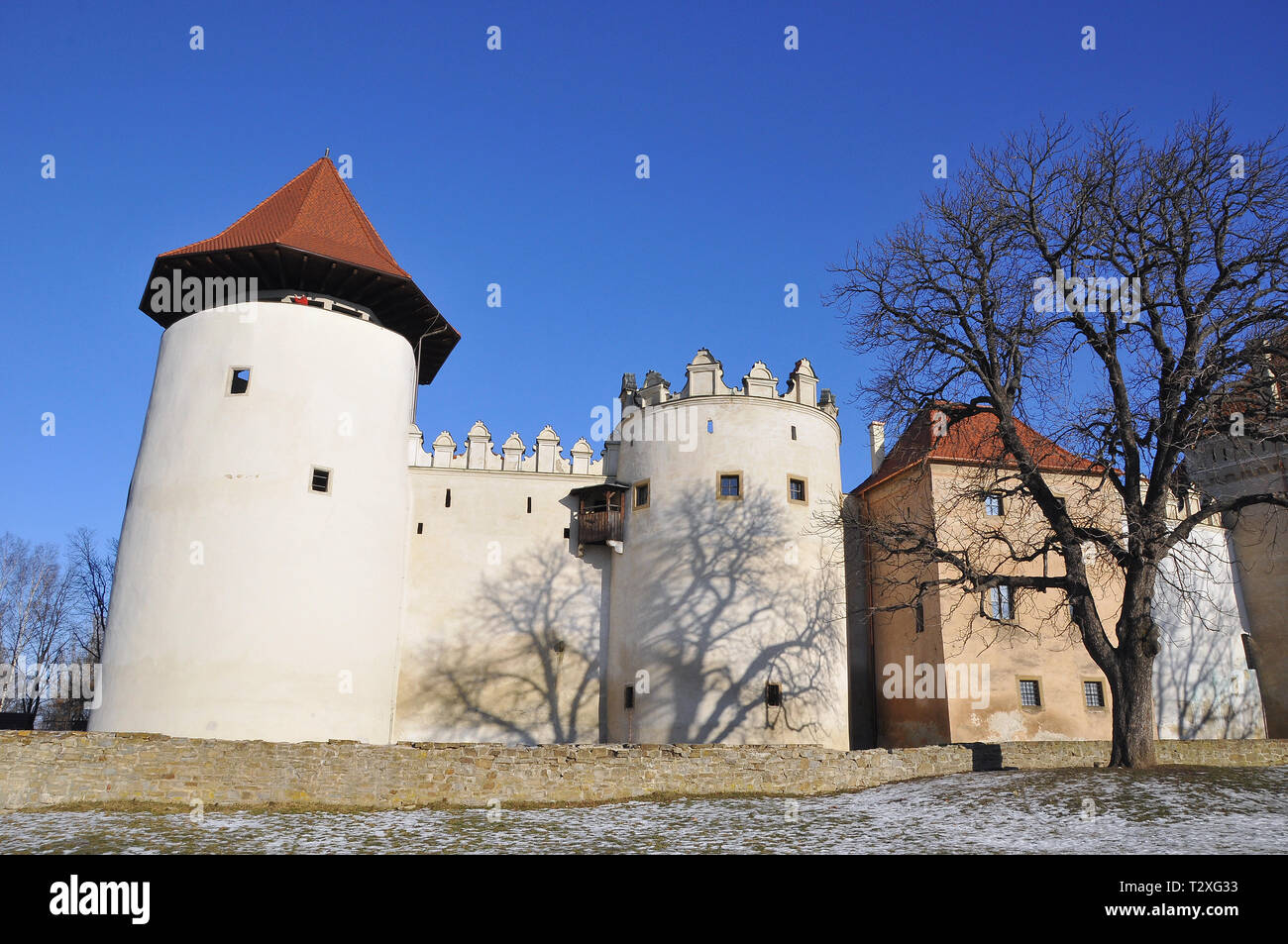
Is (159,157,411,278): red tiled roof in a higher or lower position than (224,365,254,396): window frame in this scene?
higher

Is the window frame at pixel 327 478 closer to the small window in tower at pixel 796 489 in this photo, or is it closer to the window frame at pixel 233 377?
the window frame at pixel 233 377

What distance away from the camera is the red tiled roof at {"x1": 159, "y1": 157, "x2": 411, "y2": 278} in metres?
21.9

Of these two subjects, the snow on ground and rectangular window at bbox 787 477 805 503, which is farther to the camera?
rectangular window at bbox 787 477 805 503

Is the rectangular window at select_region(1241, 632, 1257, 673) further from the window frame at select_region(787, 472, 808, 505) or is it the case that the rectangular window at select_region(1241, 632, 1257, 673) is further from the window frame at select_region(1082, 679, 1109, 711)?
the window frame at select_region(787, 472, 808, 505)

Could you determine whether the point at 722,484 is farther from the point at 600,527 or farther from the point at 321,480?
the point at 321,480

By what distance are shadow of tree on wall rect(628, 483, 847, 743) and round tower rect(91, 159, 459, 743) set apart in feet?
21.4

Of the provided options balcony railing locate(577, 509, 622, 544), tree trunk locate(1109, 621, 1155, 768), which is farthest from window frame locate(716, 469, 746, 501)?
tree trunk locate(1109, 621, 1155, 768)

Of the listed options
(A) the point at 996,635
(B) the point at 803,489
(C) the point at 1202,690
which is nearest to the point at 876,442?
(B) the point at 803,489

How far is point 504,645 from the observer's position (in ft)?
75.0

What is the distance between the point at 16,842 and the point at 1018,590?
2000 centimetres

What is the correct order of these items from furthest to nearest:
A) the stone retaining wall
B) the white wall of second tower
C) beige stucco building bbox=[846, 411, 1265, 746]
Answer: beige stucco building bbox=[846, 411, 1265, 746] < the white wall of second tower < the stone retaining wall

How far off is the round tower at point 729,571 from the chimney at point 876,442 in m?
3.78

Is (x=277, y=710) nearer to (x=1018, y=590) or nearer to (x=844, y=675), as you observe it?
(x=844, y=675)
